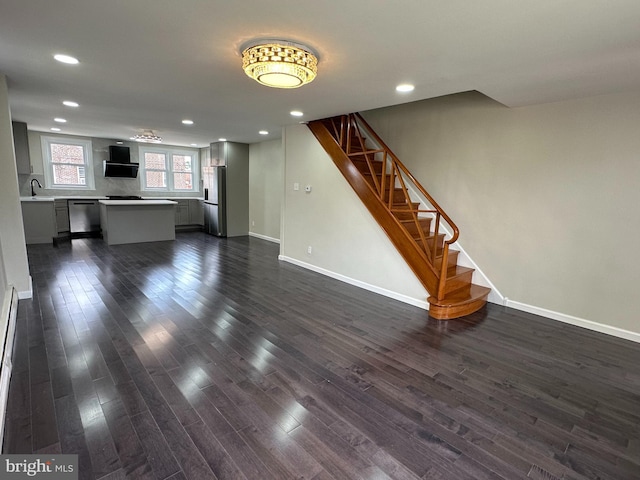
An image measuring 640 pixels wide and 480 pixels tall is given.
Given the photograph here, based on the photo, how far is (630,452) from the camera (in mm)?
1760

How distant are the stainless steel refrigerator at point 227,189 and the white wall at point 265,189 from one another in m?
0.18

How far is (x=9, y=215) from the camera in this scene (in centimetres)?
347

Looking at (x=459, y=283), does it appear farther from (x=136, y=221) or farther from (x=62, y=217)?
(x=62, y=217)

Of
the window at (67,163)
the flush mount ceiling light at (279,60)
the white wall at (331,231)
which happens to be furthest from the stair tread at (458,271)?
the window at (67,163)

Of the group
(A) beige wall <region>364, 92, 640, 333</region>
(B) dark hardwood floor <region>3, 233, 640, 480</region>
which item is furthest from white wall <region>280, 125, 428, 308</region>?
(A) beige wall <region>364, 92, 640, 333</region>

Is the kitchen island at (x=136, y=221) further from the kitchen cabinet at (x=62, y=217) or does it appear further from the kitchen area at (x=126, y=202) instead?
the kitchen cabinet at (x=62, y=217)

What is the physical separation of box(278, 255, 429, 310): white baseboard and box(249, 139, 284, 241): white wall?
2.02 metres

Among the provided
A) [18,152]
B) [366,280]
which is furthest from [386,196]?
[18,152]

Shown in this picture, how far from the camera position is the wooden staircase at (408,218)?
11.9 ft

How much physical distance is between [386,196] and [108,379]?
12.0ft

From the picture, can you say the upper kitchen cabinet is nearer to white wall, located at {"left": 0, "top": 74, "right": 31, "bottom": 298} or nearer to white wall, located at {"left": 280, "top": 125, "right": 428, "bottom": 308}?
white wall, located at {"left": 0, "top": 74, "right": 31, "bottom": 298}

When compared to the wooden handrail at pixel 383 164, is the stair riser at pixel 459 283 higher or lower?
lower

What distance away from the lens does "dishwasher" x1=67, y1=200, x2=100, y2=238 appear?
722 centimetres

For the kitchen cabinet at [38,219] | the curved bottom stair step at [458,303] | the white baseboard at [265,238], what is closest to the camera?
the curved bottom stair step at [458,303]
